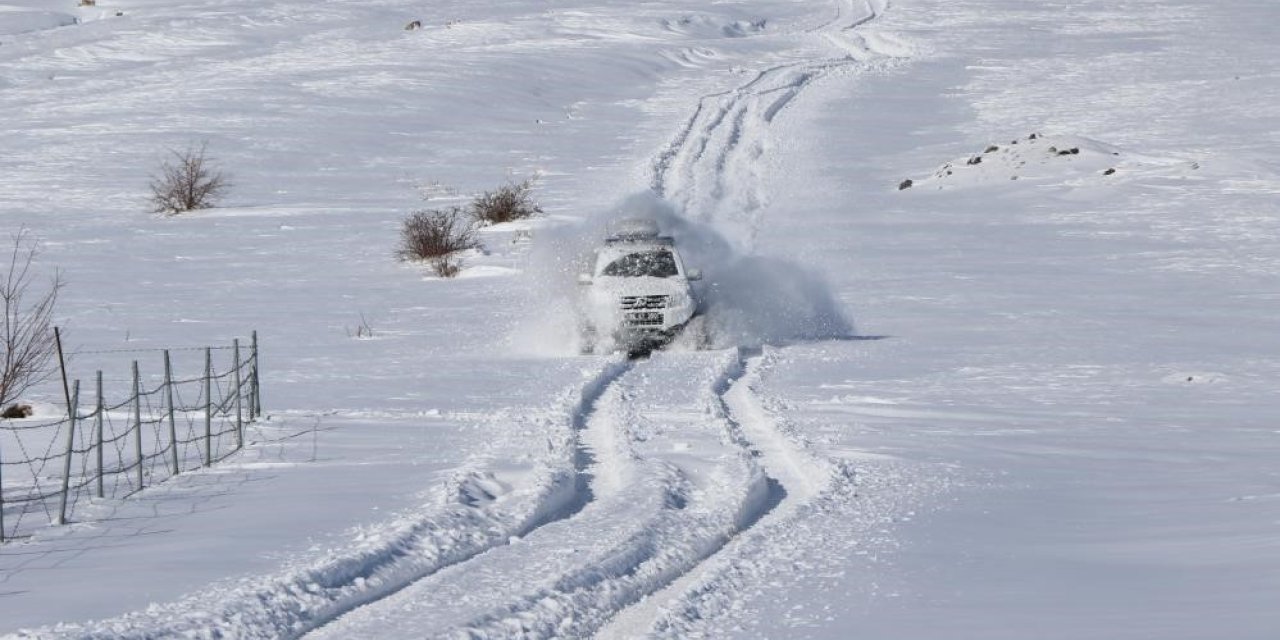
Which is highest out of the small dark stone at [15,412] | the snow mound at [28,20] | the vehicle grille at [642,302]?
the snow mound at [28,20]

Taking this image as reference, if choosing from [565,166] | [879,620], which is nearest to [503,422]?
[879,620]

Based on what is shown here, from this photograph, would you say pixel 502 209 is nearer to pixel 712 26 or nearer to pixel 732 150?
pixel 732 150

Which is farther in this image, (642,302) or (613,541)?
(642,302)

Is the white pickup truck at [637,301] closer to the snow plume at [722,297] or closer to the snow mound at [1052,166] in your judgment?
the snow plume at [722,297]

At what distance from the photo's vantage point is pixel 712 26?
262 ft

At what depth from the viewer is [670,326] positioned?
2170cm

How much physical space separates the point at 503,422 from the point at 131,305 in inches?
503

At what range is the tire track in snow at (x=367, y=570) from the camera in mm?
8625

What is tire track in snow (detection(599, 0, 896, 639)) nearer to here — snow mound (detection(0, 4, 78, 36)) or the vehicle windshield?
the vehicle windshield

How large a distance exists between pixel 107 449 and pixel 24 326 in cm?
922

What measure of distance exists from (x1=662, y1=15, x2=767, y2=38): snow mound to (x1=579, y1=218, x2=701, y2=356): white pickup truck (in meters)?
54.8

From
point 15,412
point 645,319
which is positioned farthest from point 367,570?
point 645,319

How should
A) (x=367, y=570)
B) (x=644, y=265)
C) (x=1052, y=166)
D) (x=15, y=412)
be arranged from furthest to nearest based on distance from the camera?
1. (x=1052, y=166)
2. (x=644, y=265)
3. (x=15, y=412)
4. (x=367, y=570)

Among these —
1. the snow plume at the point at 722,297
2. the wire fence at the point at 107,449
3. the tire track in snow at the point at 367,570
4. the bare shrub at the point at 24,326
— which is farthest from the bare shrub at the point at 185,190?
the tire track in snow at the point at 367,570
